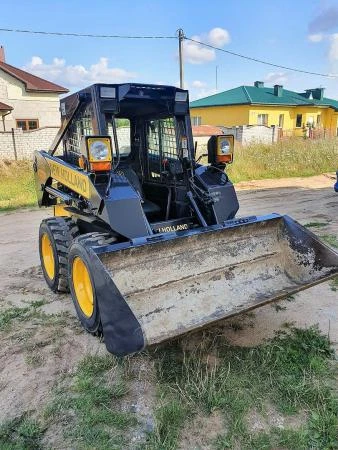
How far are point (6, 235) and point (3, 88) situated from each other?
54.7 feet

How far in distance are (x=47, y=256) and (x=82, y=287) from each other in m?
1.56

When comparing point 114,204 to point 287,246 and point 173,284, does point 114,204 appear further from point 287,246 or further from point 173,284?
point 287,246

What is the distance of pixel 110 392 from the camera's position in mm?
2797

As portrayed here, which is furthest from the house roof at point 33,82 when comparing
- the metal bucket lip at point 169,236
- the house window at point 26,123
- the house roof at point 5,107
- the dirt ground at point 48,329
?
the metal bucket lip at point 169,236

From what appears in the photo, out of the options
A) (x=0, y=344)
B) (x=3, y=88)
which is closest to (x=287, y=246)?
(x=0, y=344)

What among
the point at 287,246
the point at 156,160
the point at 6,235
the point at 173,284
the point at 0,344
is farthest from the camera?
the point at 6,235

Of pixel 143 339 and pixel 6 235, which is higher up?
pixel 143 339

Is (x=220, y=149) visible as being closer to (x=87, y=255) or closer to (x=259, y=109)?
(x=87, y=255)

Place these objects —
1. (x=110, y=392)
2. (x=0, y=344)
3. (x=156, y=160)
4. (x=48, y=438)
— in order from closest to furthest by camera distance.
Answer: (x=48, y=438), (x=110, y=392), (x=0, y=344), (x=156, y=160)

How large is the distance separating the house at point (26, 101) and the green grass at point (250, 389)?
20307 mm

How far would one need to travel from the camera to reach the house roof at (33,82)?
21552mm

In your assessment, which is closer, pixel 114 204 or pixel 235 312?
pixel 235 312

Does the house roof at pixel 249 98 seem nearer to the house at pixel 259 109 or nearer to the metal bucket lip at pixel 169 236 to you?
the house at pixel 259 109

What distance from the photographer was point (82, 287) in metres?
3.49
